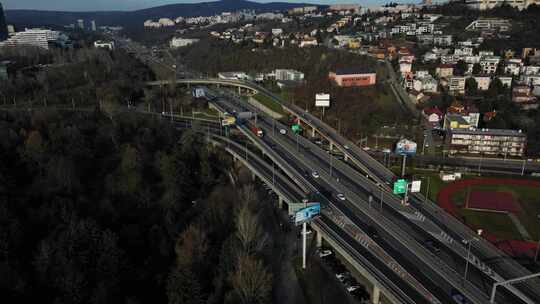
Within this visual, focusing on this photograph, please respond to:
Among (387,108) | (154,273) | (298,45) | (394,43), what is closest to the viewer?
(154,273)

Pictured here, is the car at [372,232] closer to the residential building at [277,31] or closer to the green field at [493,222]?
the green field at [493,222]

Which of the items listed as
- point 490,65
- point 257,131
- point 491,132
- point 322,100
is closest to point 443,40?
point 490,65

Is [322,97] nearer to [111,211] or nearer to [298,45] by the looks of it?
[111,211]

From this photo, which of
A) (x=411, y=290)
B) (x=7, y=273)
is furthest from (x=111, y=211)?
(x=411, y=290)

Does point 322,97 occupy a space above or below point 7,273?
above

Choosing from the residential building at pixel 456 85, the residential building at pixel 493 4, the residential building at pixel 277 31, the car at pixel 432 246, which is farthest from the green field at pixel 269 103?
the residential building at pixel 493 4

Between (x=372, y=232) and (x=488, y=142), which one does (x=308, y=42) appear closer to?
(x=488, y=142)

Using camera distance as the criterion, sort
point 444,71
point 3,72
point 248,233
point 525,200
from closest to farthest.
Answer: point 248,233
point 525,200
point 444,71
point 3,72

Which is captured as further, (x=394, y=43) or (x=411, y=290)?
(x=394, y=43)
